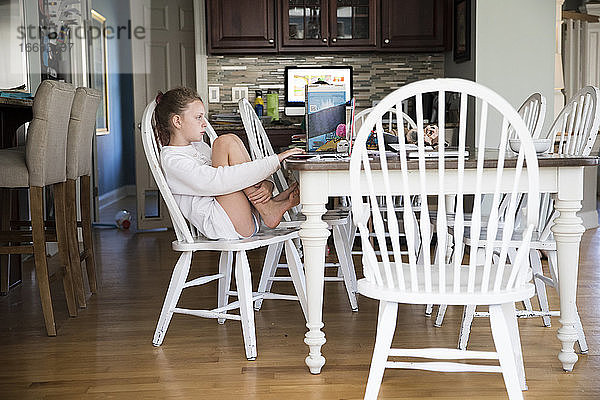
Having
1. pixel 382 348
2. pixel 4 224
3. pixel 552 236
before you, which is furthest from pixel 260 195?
pixel 4 224

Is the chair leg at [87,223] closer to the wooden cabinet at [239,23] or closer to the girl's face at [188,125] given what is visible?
the girl's face at [188,125]

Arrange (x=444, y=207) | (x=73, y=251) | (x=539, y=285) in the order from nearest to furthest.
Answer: (x=444, y=207), (x=539, y=285), (x=73, y=251)

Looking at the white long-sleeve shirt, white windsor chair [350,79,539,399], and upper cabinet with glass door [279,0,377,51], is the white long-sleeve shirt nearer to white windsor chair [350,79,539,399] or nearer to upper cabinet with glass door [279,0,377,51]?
white windsor chair [350,79,539,399]

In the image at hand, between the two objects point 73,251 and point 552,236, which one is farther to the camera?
point 73,251

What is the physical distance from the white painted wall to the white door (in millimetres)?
2410

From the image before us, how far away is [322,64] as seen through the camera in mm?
5832

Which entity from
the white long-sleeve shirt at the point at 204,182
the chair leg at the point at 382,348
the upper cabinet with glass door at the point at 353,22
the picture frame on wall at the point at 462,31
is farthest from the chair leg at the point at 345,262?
the upper cabinet with glass door at the point at 353,22

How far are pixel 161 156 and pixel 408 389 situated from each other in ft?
4.00

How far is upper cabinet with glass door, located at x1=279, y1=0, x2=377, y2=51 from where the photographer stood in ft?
18.1

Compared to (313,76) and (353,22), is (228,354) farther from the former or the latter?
(353,22)

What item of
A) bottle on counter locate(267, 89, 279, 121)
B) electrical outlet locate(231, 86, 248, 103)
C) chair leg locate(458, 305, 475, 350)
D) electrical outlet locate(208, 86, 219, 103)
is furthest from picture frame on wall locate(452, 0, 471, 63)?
chair leg locate(458, 305, 475, 350)

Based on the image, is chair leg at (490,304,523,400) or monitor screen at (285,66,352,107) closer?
chair leg at (490,304,523,400)

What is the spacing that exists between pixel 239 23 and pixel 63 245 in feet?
8.89

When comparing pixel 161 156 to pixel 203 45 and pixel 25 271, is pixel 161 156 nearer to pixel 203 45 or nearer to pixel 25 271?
pixel 25 271
